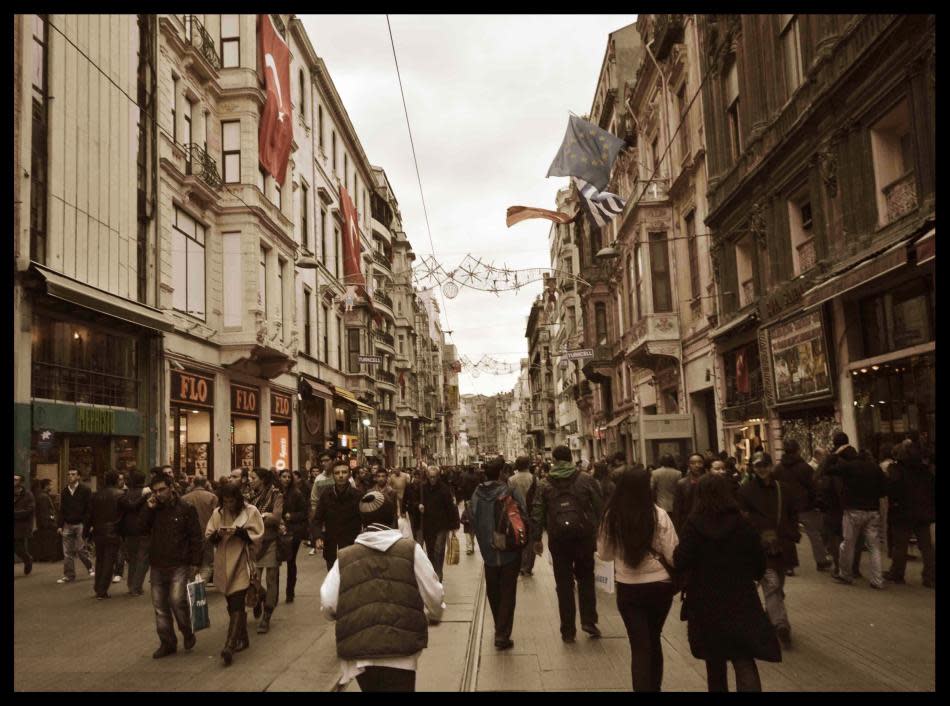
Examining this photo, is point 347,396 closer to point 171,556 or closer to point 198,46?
point 198,46

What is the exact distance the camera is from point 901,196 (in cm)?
1094

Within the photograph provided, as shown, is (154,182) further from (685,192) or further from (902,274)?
(685,192)

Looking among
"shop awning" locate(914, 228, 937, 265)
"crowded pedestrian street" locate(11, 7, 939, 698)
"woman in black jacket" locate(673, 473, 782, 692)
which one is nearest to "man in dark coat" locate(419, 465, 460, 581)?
"crowded pedestrian street" locate(11, 7, 939, 698)

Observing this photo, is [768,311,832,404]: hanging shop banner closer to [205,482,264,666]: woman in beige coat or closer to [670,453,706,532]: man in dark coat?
[670,453,706,532]: man in dark coat

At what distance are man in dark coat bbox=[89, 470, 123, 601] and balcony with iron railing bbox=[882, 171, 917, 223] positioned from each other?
11426 mm

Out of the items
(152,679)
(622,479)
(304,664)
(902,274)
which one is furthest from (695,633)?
(902,274)

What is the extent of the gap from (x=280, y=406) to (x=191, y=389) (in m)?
8.25

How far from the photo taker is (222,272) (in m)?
20.3

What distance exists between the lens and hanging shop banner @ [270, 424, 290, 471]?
25.7m

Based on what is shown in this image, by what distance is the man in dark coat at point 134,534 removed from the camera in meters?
11.8

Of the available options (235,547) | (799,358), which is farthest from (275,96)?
(799,358)

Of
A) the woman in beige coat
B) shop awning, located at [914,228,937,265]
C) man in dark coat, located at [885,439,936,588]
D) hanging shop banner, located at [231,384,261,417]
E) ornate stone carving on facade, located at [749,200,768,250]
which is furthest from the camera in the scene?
hanging shop banner, located at [231,384,261,417]

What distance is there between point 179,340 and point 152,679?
34.6 feet

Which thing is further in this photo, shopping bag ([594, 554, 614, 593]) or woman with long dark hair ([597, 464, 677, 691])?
shopping bag ([594, 554, 614, 593])
